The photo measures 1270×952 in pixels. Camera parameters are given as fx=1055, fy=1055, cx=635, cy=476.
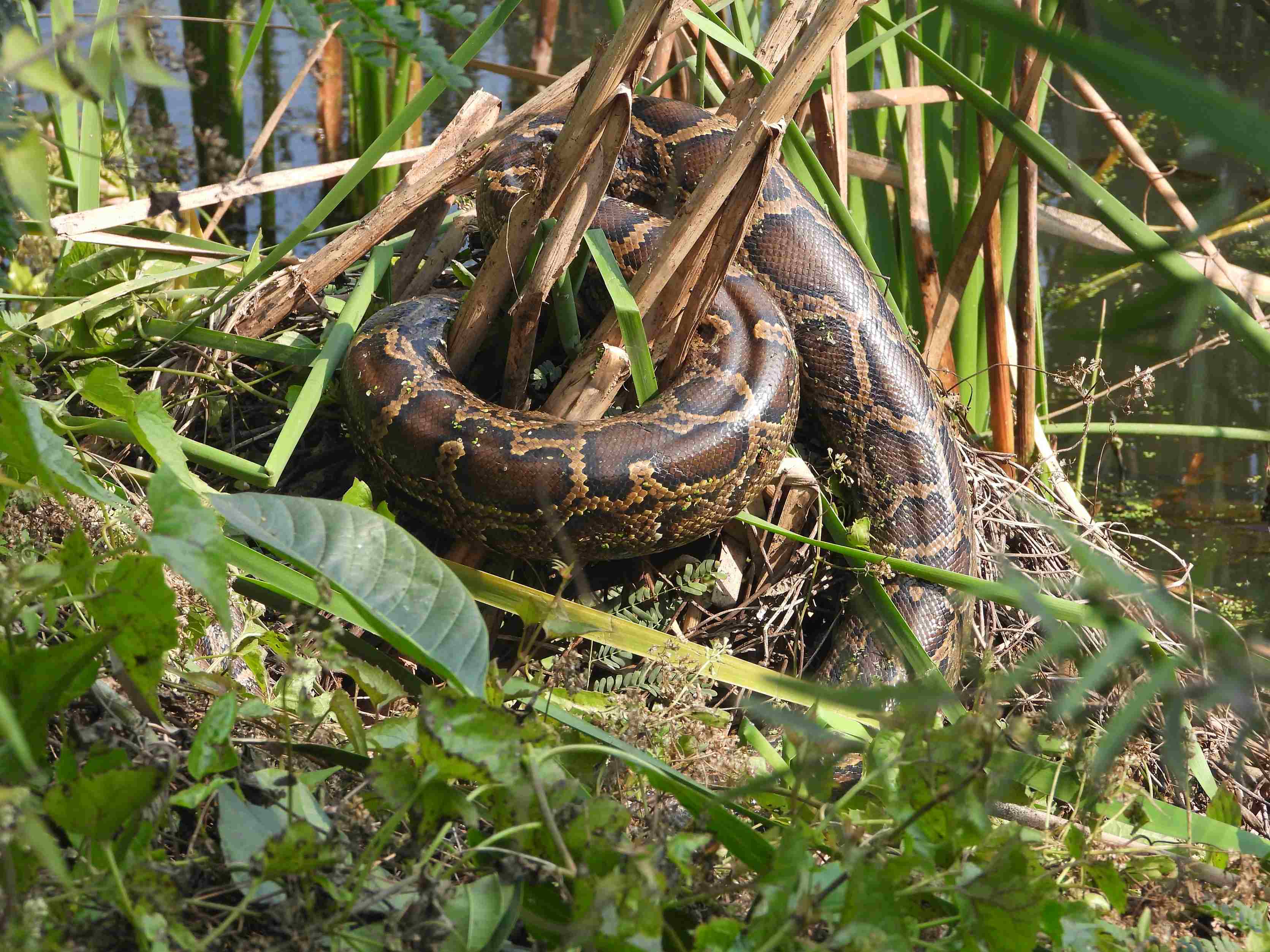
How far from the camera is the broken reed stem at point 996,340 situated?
404cm

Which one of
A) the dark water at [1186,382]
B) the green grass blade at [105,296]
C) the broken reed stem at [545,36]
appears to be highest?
the broken reed stem at [545,36]

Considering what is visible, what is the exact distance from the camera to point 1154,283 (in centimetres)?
→ 612

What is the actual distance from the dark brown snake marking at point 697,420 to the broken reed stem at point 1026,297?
0.61m

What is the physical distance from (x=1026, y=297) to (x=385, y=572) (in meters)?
3.43

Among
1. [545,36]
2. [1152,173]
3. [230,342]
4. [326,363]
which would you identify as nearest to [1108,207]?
[1152,173]

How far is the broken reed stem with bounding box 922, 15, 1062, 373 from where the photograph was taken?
11.9 feet

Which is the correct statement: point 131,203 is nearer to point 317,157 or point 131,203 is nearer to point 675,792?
point 675,792

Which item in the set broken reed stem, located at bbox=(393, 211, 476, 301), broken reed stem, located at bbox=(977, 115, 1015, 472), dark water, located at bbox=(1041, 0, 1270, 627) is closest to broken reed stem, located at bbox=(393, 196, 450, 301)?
broken reed stem, located at bbox=(393, 211, 476, 301)

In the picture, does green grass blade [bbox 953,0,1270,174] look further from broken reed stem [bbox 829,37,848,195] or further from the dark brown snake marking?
broken reed stem [bbox 829,37,848,195]

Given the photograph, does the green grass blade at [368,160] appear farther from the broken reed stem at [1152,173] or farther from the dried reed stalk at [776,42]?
the broken reed stem at [1152,173]

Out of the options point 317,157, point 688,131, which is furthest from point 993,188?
point 317,157

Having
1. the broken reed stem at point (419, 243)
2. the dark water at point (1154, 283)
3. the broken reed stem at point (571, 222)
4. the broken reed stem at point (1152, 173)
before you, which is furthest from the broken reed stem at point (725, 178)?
the dark water at point (1154, 283)

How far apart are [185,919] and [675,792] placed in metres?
0.70

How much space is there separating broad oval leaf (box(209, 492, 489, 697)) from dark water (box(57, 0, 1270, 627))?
260 cm
